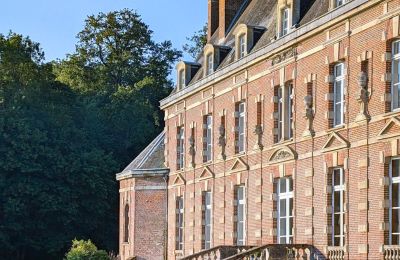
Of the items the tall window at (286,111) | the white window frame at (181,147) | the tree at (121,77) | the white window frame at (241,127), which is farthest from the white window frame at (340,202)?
the tree at (121,77)

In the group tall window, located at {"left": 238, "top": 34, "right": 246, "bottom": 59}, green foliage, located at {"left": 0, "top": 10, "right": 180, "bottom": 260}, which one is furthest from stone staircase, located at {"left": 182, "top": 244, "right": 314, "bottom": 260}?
green foliage, located at {"left": 0, "top": 10, "right": 180, "bottom": 260}

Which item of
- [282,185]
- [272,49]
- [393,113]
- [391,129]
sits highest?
[272,49]

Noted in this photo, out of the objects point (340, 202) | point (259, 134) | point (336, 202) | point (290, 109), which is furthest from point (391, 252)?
point (259, 134)

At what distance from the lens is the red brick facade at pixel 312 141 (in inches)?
852

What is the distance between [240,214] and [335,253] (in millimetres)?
7550

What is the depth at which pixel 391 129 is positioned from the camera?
21.2 metres

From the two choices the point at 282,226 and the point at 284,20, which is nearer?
the point at 282,226

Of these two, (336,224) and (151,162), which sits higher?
(151,162)

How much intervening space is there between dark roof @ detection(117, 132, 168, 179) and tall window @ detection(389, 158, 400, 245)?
18.4 meters

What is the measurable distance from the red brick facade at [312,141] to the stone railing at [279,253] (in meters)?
0.39

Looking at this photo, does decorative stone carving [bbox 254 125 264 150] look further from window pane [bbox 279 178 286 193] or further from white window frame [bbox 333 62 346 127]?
white window frame [bbox 333 62 346 127]

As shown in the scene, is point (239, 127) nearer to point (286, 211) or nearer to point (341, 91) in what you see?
point (286, 211)

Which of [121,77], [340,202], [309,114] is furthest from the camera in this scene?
[121,77]

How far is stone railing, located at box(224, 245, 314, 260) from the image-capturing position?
24.4 meters
